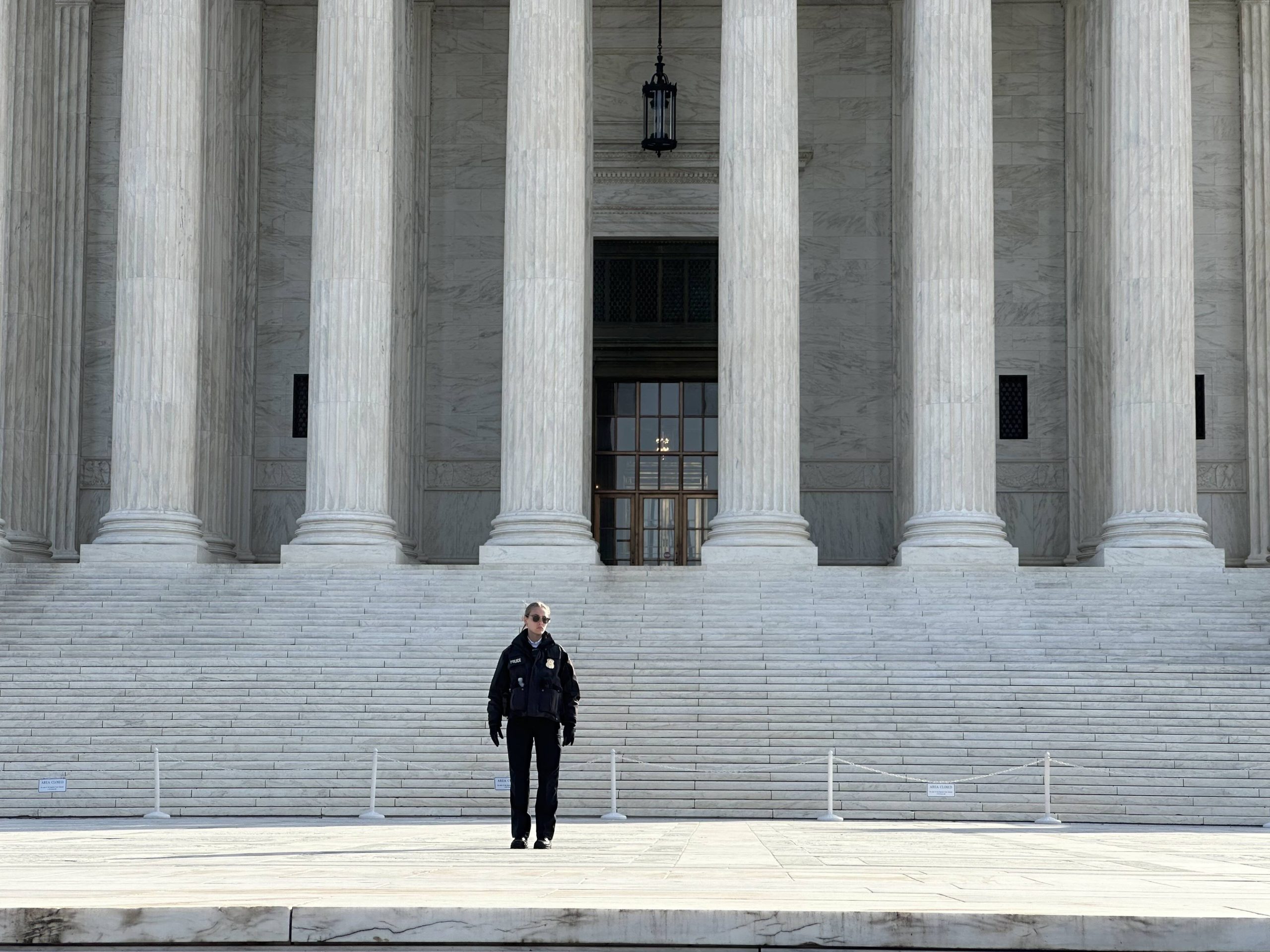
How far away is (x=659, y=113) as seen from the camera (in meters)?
59.0

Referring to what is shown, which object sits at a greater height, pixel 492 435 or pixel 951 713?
pixel 492 435

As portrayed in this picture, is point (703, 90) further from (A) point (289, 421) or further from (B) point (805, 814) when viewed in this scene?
(B) point (805, 814)

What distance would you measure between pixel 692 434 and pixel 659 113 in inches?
430

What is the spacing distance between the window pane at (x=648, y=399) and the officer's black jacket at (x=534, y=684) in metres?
40.0

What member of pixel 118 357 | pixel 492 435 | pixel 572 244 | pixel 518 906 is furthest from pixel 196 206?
pixel 518 906

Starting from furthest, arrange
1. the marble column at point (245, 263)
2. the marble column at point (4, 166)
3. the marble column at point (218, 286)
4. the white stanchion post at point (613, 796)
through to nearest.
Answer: the marble column at point (245, 263) → the marble column at point (218, 286) → the marble column at point (4, 166) → the white stanchion post at point (613, 796)

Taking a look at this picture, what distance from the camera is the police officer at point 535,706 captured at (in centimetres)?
2270

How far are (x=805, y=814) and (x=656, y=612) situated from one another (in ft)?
36.4

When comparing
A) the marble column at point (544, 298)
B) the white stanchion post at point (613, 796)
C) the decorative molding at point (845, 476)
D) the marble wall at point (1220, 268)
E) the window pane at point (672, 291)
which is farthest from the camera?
the window pane at point (672, 291)

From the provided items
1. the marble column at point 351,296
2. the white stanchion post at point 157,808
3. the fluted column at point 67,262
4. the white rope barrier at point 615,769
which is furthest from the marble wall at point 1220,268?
the white stanchion post at point 157,808

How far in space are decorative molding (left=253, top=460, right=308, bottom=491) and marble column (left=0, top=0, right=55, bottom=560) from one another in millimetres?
6641

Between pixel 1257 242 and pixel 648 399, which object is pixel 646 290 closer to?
pixel 648 399

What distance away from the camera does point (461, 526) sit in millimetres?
60875

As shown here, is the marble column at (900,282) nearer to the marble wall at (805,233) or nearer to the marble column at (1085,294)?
the marble wall at (805,233)
